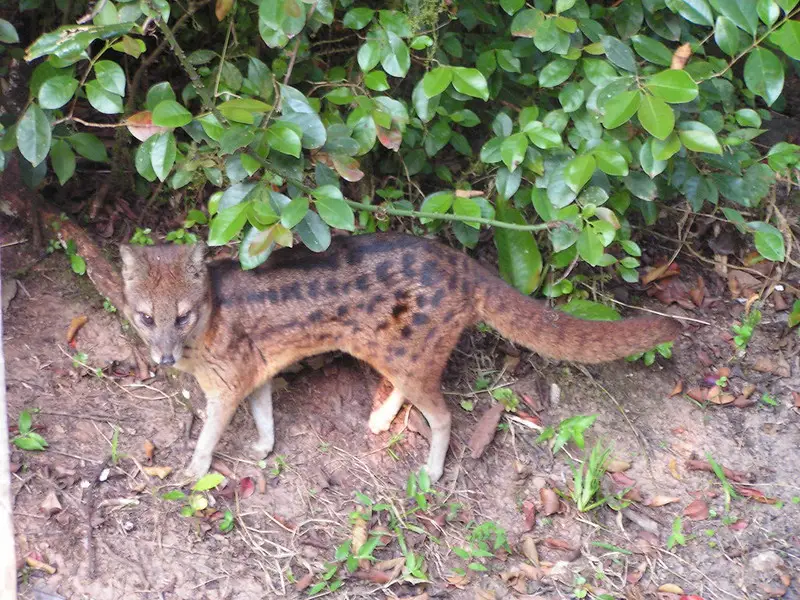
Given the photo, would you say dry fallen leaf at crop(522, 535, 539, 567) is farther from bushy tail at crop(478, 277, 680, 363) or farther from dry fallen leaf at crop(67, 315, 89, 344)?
dry fallen leaf at crop(67, 315, 89, 344)

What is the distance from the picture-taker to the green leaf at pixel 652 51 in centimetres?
450

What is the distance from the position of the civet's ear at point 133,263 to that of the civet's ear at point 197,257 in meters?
0.24

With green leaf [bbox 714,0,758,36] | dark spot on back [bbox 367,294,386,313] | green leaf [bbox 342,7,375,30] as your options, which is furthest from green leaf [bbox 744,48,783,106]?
dark spot on back [bbox 367,294,386,313]

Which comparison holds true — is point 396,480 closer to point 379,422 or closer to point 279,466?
point 379,422

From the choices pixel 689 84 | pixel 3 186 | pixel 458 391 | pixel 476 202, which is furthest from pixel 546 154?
pixel 3 186

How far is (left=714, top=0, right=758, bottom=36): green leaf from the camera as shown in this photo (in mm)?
4191

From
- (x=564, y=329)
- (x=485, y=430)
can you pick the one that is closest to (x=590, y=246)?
(x=564, y=329)

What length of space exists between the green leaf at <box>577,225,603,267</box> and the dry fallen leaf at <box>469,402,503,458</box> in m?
1.40

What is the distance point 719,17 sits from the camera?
4.24 metres

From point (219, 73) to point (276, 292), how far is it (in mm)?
1264

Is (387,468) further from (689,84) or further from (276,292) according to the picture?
(689,84)

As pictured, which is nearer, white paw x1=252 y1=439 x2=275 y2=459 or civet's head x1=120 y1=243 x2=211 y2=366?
civet's head x1=120 y1=243 x2=211 y2=366

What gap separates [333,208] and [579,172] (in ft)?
4.57

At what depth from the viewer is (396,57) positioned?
452 cm
